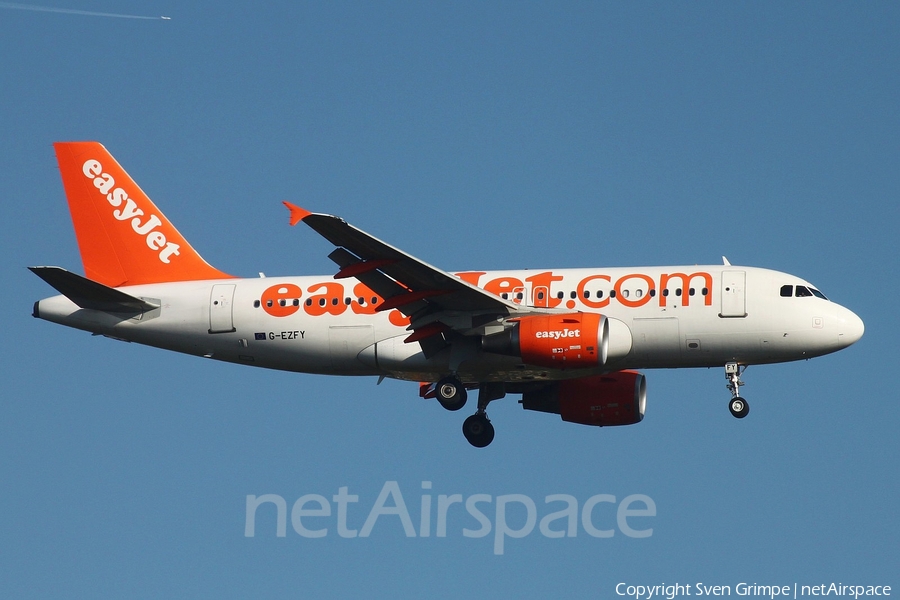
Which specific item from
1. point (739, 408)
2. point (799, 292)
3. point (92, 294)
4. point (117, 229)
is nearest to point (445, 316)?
point (739, 408)

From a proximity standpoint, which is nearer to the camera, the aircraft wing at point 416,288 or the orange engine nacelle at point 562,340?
the aircraft wing at point 416,288

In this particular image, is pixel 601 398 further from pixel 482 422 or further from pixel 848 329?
pixel 848 329

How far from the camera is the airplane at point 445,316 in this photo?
40.6 metres

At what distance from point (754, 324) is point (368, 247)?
11716 mm

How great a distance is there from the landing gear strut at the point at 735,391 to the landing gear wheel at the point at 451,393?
316 inches

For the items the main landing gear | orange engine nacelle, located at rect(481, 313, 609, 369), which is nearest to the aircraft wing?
orange engine nacelle, located at rect(481, 313, 609, 369)

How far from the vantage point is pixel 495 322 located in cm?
4147

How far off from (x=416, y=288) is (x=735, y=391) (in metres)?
10.0

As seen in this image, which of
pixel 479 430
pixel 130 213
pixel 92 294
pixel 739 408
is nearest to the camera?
pixel 739 408

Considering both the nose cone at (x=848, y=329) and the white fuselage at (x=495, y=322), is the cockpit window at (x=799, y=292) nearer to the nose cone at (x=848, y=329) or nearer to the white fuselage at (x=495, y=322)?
the white fuselage at (x=495, y=322)

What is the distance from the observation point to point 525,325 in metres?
40.6

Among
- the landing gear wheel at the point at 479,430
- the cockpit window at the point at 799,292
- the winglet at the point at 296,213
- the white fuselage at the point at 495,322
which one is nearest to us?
the winglet at the point at 296,213

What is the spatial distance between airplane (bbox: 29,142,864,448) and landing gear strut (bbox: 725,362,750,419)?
0.04 meters

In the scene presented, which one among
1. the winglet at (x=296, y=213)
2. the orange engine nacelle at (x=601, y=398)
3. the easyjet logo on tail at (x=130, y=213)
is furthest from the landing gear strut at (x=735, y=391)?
the easyjet logo on tail at (x=130, y=213)
